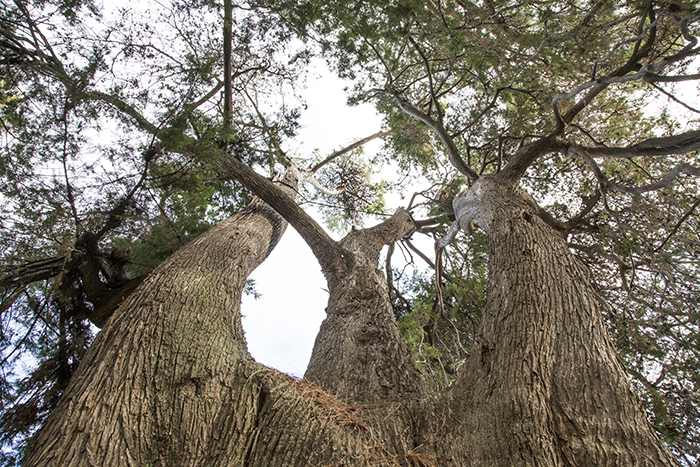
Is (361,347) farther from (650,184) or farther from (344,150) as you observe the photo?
(344,150)

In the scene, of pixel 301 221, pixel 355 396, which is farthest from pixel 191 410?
pixel 301 221

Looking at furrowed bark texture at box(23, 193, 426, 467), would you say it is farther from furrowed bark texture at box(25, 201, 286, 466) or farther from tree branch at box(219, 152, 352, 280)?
tree branch at box(219, 152, 352, 280)

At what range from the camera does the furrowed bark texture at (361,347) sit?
9.14 feet

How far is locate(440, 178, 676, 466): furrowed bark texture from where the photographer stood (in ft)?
5.91

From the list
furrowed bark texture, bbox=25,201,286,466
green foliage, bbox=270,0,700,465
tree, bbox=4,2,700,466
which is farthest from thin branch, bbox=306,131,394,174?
furrowed bark texture, bbox=25,201,286,466

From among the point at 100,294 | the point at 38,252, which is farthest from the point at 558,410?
the point at 38,252

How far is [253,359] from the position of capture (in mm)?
2723

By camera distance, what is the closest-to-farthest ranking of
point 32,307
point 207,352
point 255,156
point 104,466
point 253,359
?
1. point 104,466
2. point 207,352
3. point 253,359
4. point 32,307
5. point 255,156

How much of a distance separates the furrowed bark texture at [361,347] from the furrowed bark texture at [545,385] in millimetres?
626

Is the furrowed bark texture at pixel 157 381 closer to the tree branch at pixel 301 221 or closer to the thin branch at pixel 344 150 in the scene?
the tree branch at pixel 301 221

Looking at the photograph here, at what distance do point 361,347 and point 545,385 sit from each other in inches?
60.3

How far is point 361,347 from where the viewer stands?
321cm

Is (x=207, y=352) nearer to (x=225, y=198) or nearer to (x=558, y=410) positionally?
(x=558, y=410)

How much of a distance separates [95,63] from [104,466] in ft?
13.3
